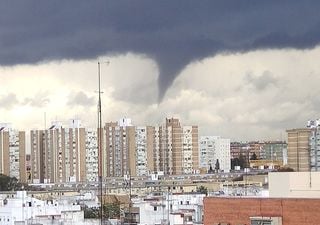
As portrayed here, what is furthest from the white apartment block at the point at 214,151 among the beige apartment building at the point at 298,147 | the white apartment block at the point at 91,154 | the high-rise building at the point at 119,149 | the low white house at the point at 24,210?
the low white house at the point at 24,210

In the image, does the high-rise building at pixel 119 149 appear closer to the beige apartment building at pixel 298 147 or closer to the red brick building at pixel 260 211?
the beige apartment building at pixel 298 147

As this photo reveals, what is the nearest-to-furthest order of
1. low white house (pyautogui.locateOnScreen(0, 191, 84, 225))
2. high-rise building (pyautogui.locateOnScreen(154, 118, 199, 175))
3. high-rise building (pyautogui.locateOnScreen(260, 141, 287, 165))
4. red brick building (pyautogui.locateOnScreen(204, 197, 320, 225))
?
red brick building (pyautogui.locateOnScreen(204, 197, 320, 225)), low white house (pyautogui.locateOnScreen(0, 191, 84, 225)), high-rise building (pyautogui.locateOnScreen(154, 118, 199, 175)), high-rise building (pyautogui.locateOnScreen(260, 141, 287, 165))

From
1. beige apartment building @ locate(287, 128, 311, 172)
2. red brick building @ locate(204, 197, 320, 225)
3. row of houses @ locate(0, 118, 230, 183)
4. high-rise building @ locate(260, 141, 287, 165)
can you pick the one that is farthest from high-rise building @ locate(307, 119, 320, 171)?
red brick building @ locate(204, 197, 320, 225)

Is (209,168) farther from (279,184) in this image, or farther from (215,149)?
(279,184)

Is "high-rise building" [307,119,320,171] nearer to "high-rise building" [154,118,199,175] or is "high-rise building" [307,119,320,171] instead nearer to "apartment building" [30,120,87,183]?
"high-rise building" [154,118,199,175]

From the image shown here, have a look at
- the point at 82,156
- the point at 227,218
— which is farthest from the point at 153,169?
the point at 227,218

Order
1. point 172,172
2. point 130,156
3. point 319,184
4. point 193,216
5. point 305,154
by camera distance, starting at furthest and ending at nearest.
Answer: point 172,172 < point 130,156 < point 305,154 < point 193,216 < point 319,184
